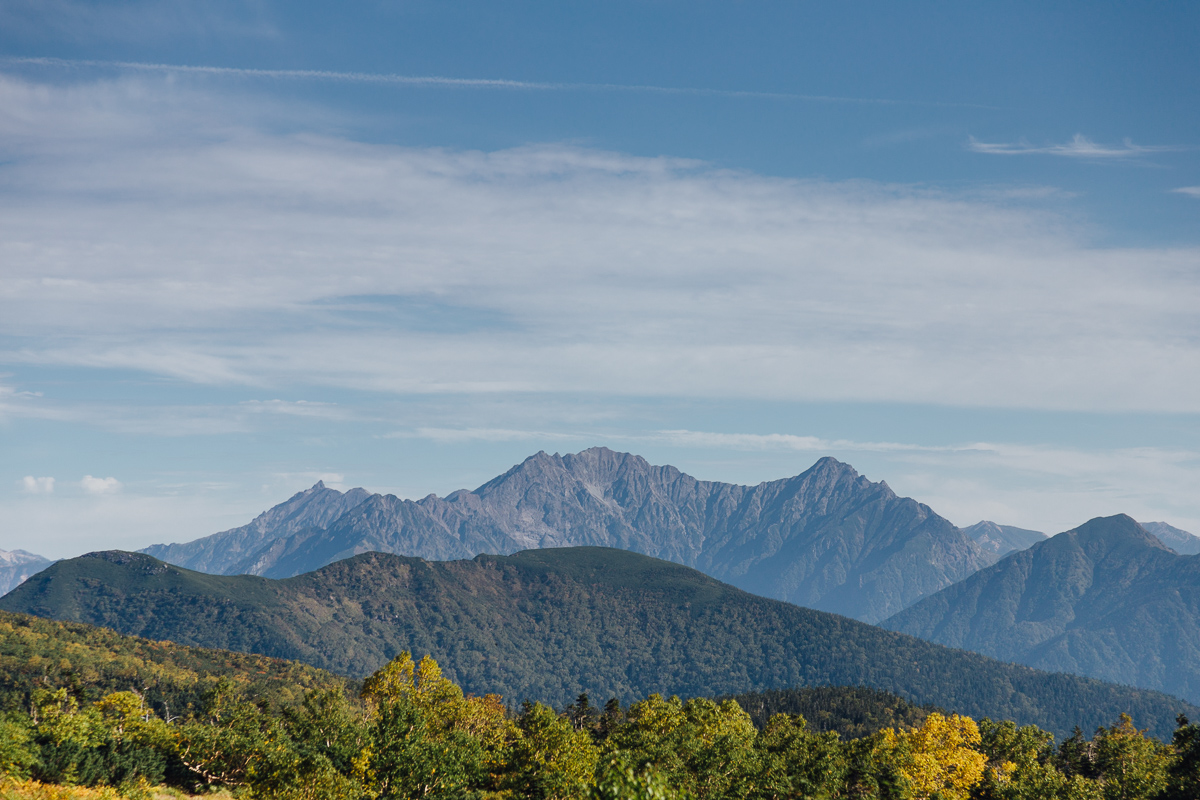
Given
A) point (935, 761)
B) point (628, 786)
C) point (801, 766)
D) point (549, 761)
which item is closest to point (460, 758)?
point (549, 761)

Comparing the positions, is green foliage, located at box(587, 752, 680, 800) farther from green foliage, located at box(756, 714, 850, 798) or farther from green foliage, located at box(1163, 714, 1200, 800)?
green foliage, located at box(1163, 714, 1200, 800)

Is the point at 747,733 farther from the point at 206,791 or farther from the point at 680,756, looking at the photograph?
the point at 206,791

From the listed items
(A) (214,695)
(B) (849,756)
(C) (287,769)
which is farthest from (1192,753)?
(A) (214,695)

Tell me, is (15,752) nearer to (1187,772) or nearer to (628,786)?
(628,786)

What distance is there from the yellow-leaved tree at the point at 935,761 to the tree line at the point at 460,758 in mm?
254

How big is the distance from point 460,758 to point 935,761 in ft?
210

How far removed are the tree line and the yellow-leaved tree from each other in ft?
0.83

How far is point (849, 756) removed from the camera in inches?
5379

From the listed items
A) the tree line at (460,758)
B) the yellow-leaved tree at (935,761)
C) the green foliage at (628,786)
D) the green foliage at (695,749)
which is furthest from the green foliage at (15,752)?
the yellow-leaved tree at (935,761)

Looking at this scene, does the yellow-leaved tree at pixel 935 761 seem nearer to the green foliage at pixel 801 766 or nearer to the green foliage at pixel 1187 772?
the green foliage at pixel 801 766

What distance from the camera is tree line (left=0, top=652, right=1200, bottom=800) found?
96375 mm

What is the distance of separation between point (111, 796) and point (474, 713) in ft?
252

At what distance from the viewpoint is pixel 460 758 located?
107m

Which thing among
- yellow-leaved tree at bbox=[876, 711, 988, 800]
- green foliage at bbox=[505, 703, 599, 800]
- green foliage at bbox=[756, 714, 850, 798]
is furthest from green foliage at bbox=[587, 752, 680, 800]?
yellow-leaved tree at bbox=[876, 711, 988, 800]
